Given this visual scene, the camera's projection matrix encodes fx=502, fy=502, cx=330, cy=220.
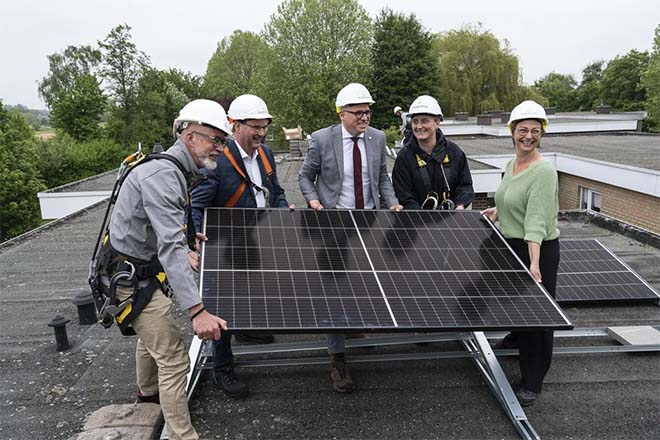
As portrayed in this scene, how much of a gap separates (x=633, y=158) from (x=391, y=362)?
50.7 ft

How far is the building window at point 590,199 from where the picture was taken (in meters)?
15.9

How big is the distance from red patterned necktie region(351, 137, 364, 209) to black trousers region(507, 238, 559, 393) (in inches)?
67.3

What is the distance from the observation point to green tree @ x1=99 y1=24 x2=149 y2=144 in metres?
50.2

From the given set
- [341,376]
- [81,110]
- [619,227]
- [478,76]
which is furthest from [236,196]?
[81,110]

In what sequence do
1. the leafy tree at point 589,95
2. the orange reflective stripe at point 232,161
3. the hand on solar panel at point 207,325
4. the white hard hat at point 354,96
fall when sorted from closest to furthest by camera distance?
the hand on solar panel at point 207,325 → the orange reflective stripe at point 232,161 → the white hard hat at point 354,96 → the leafy tree at point 589,95

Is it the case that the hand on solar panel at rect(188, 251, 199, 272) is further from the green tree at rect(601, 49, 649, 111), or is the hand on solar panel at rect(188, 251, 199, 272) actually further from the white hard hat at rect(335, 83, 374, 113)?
the green tree at rect(601, 49, 649, 111)

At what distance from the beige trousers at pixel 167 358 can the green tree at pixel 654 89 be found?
47408mm

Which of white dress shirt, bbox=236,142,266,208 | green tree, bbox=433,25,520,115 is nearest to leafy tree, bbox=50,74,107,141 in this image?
green tree, bbox=433,25,520,115

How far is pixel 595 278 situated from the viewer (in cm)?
578

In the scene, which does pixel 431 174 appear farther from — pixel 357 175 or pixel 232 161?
pixel 232 161

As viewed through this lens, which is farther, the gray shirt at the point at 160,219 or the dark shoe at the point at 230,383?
the dark shoe at the point at 230,383

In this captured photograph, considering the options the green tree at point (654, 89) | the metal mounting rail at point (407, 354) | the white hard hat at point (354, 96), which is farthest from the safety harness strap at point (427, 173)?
the green tree at point (654, 89)

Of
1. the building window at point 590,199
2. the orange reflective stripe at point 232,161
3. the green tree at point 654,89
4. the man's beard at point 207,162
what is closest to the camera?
the man's beard at point 207,162

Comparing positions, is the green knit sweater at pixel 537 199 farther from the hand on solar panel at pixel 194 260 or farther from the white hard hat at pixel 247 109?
the hand on solar panel at pixel 194 260
